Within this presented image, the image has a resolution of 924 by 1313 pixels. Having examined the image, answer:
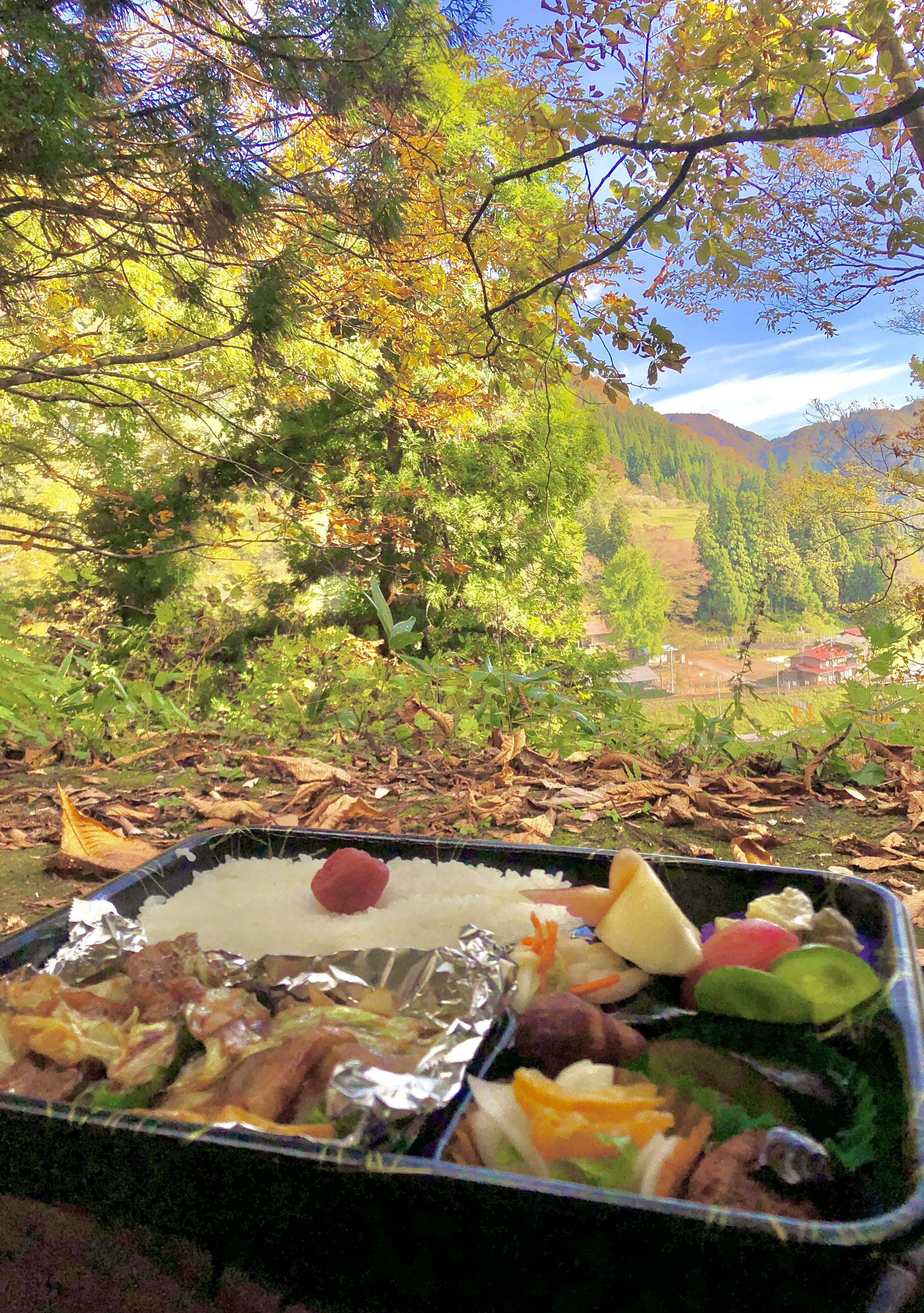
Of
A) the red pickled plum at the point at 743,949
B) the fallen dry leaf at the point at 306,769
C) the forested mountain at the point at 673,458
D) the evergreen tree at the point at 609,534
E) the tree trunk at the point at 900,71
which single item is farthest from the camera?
the forested mountain at the point at 673,458

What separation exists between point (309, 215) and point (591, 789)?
2129mm

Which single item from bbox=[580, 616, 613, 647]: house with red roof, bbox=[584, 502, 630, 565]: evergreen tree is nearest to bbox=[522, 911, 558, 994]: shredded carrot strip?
bbox=[580, 616, 613, 647]: house with red roof

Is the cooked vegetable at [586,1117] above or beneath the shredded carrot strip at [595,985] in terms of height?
above

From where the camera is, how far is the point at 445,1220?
28 cm

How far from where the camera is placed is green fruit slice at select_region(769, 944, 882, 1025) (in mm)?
429

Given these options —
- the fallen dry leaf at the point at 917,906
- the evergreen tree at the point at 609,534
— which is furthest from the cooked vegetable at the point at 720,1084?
the evergreen tree at the point at 609,534

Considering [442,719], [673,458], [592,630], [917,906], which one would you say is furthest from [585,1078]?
[673,458]

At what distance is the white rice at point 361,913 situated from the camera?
562mm

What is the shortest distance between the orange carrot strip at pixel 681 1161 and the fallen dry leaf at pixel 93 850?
2.73 ft

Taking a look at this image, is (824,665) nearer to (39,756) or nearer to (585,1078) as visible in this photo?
(39,756)

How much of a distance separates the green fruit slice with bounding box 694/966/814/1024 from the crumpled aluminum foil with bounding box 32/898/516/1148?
0.34ft

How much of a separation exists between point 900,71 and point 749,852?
15.2 ft

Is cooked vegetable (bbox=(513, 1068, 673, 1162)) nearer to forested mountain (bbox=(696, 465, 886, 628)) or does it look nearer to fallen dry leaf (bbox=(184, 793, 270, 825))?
fallen dry leaf (bbox=(184, 793, 270, 825))

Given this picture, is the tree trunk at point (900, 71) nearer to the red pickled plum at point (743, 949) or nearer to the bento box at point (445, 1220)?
the red pickled plum at point (743, 949)
